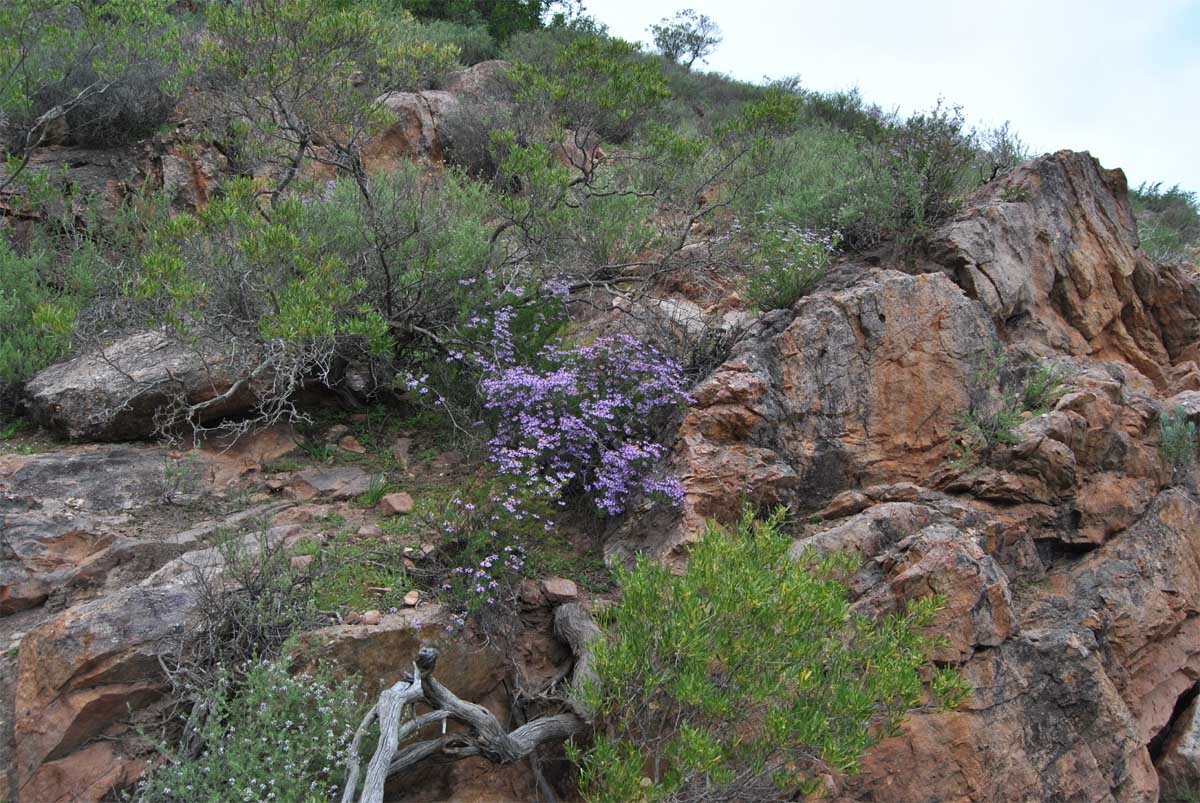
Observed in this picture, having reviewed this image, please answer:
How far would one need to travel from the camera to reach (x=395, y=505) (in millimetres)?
5129

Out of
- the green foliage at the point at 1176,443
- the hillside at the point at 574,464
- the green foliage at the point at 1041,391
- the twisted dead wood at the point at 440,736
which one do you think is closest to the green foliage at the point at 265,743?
the hillside at the point at 574,464

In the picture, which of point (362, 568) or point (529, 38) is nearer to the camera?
point (362, 568)

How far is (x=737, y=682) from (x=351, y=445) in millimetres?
3283

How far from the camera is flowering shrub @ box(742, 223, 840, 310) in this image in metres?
6.21

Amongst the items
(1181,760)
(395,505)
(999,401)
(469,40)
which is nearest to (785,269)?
(999,401)

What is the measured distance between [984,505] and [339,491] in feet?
12.3

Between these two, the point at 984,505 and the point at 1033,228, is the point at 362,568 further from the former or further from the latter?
the point at 1033,228

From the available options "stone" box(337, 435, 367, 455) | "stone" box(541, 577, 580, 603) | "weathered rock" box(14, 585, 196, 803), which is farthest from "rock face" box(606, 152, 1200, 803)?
"weathered rock" box(14, 585, 196, 803)

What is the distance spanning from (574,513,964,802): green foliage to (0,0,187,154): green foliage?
22.2 feet

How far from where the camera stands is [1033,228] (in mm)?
7082

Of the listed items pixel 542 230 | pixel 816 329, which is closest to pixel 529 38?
pixel 542 230

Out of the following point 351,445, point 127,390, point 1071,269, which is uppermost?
point 1071,269

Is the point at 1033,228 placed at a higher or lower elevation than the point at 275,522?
higher

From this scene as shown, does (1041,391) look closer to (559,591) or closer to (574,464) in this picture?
(574,464)
